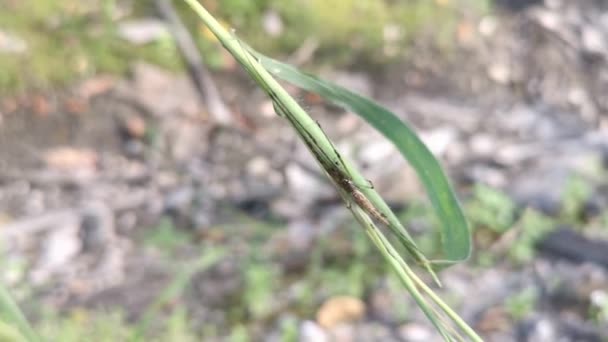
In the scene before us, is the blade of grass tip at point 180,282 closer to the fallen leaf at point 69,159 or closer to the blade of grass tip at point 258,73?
the fallen leaf at point 69,159

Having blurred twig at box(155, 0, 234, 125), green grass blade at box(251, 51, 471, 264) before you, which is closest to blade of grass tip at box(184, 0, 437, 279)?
green grass blade at box(251, 51, 471, 264)

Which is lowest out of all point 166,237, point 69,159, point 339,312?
point 339,312

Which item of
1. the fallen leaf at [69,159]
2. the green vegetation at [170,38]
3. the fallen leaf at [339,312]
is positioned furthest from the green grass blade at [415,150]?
the green vegetation at [170,38]

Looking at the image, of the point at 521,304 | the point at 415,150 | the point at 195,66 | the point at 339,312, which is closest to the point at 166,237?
the point at 339,312

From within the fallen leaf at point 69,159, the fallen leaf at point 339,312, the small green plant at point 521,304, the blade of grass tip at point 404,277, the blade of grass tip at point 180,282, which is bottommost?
the blade of grass tip at point 404,277

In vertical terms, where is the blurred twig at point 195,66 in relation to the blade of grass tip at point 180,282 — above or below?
above

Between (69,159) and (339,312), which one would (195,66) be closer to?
(69,159)

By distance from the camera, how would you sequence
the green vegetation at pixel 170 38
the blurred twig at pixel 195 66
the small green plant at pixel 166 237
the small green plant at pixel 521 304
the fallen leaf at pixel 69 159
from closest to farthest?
the small green plant at pixel 521 304
the small green plant at pixel 166 237
the fallen leaf at pixel 69 159
the green vegetation at pixel 170 38
the blurred twig at pixel 195 66
